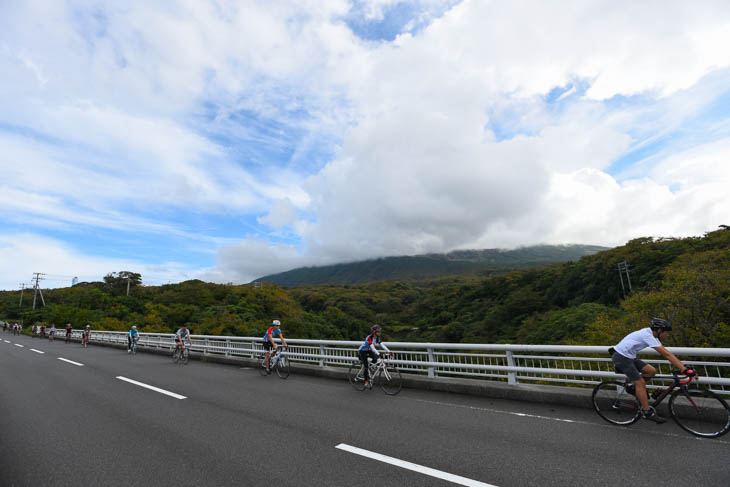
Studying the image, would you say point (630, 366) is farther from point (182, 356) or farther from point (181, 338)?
point (181, 338)

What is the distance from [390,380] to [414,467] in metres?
4.63

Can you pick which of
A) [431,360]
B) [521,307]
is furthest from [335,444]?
[521,307]

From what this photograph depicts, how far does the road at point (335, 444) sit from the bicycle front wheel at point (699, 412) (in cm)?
19

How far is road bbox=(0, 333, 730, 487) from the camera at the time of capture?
3.81 meters

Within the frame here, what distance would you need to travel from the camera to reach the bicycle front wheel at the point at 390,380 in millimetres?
8482

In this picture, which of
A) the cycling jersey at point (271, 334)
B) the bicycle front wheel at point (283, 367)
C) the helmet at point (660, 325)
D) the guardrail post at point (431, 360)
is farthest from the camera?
the cycling jersey at point (271, 334)

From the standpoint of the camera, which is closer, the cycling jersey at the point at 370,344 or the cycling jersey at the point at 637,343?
the cycling jersey at the point at 637,343

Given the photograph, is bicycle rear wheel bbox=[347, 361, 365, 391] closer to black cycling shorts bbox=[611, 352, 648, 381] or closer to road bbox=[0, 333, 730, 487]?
road bbox=[0, 333, 730, 487]

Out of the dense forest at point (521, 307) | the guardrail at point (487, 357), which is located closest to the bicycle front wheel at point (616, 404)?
the guardrail at point (487, 357)

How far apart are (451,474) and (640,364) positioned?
138 inches

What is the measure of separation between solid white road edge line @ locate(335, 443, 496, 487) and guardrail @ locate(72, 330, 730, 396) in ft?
10.3

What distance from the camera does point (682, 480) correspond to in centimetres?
358

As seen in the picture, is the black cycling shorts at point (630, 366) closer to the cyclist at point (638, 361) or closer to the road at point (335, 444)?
the cyclist at point (638, 361)

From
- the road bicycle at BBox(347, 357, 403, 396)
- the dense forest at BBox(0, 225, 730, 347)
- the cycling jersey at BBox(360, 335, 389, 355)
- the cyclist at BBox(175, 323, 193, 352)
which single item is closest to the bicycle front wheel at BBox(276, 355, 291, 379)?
the road bicycle at BBox(347, 357, 403, 396)
